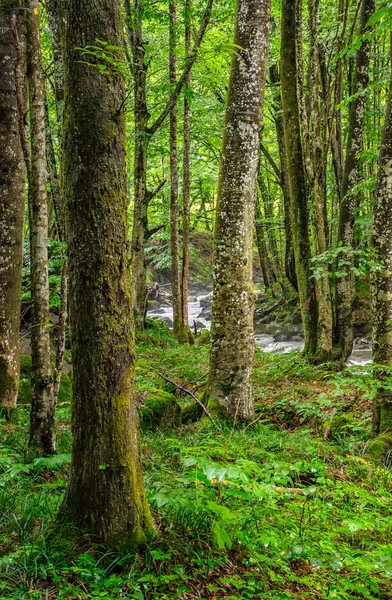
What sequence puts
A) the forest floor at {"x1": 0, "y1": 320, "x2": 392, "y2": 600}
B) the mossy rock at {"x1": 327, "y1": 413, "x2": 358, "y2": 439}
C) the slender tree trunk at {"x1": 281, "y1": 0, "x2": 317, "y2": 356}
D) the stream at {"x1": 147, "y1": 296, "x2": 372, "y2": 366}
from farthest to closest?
the stream at {"x1": 147, "y1": 296, "x2": 372, "y2": 366} → the slender tree trunk at {"x1": 281, "y1": 0, "x2": 317, "y2": 356} → the mossy rock at {"x1": 327, "y1": 413, "x2": 358, "y2": 439} → the forest floor at {"x1": 0, "y1": 320, "x2": 392, "y2": 600}

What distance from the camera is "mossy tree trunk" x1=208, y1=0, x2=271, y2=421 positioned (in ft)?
19.4

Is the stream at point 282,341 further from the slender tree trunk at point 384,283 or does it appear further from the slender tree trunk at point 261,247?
the slender tree trunk at point 384,283

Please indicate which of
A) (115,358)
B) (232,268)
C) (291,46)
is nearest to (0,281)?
(232,268)

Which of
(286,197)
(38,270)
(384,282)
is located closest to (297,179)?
(286,197)

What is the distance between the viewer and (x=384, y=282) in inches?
197

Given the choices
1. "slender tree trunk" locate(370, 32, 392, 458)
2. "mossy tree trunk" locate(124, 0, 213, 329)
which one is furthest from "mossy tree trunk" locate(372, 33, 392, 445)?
"mossy tree trunk" locate(124, 0, 213, 329)

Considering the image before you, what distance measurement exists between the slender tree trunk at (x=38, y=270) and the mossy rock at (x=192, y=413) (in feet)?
9.19

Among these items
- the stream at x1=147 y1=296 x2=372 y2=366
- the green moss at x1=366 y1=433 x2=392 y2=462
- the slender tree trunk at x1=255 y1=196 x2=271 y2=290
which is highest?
the slender tree trunk at x1=255 y1=196 x2=271 y2=290

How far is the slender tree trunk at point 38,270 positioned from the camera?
3832 millimetres

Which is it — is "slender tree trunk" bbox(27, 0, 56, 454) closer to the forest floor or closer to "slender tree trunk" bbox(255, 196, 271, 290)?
the forest floor

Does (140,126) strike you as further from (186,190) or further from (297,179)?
(297,179)

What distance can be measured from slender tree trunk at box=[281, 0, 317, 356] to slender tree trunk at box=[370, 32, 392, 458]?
4.64 m

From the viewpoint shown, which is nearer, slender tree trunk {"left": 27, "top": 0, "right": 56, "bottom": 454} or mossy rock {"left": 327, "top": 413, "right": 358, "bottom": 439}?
slender tree trunk {"left": 27, "top": 0, "right": 56, "bottom": 454}

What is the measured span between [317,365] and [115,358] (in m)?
7.44
